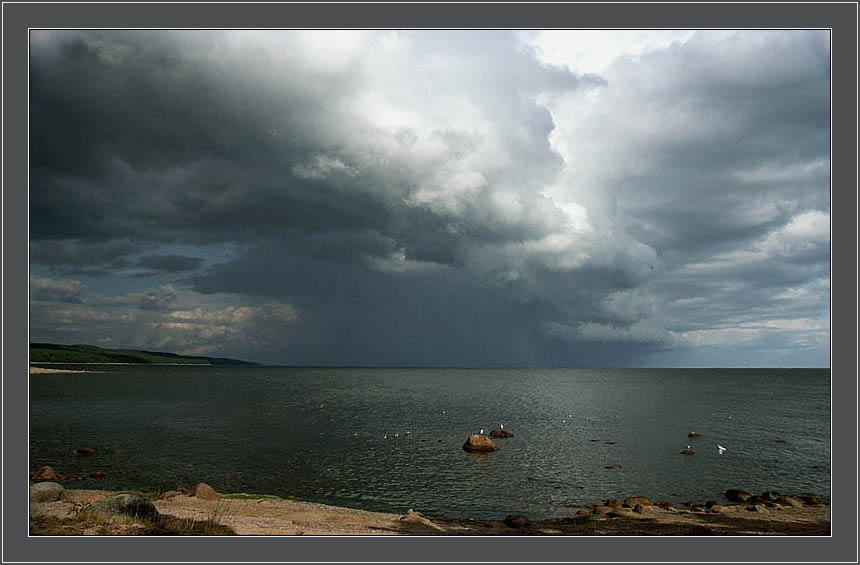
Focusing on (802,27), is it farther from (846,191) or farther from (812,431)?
(812,431)

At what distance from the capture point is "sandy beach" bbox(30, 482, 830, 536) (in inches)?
499

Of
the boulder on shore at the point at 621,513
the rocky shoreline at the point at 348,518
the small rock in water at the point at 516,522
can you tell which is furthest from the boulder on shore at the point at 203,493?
the boulder on shore at the point at 621,513

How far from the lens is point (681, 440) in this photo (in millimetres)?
42062

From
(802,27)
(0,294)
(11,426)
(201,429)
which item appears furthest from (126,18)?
(201,429)

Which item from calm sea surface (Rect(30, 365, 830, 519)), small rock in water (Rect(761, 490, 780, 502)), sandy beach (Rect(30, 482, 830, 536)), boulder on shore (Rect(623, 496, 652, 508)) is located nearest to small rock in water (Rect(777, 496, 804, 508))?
sandy beach (Rect(30, 482, 830, 536))

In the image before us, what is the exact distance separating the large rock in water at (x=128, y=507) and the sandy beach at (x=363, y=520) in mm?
262

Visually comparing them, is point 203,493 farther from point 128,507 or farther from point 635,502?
point 635,502

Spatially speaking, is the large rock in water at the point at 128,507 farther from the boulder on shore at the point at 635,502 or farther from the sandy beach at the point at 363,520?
the boulder on shore at the point at 635,502

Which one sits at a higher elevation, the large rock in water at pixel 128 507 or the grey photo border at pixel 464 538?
the grey photo border at pixel 464 538

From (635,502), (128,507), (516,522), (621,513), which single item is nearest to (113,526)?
(128,507)

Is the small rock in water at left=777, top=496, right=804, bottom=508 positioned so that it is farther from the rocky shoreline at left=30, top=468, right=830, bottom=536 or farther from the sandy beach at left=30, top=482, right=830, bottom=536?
the sandy beach at left=30, top=482, right=830, bottom=536

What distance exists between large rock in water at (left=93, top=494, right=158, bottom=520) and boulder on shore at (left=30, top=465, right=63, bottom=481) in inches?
589

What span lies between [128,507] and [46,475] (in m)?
16.6

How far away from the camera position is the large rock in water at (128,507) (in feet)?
42.9
